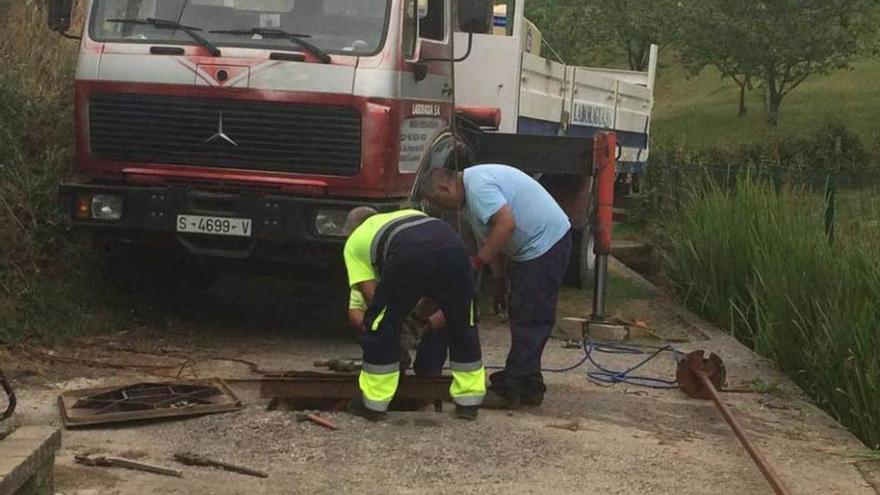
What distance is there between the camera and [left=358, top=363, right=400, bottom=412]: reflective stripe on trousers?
6.16 m

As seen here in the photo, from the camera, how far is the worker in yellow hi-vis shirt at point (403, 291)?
6.03 meters

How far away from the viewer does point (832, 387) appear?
741 centimetres

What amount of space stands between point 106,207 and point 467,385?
2.78 meters

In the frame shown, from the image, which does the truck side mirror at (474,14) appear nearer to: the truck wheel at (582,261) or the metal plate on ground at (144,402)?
the metal plate on ground at (144,402)

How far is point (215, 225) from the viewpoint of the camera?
295 inches

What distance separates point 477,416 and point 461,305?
2.00 feet

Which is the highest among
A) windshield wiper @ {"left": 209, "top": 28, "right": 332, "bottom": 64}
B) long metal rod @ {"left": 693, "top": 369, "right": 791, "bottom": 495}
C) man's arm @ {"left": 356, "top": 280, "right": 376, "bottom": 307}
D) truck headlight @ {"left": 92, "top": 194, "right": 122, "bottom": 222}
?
windshield wiper @ {"left": 209, "top": 28, "right": 332, "bottom": 64}

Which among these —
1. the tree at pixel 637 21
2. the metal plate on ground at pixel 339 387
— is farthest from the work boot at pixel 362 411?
the tree at pixel 637 21

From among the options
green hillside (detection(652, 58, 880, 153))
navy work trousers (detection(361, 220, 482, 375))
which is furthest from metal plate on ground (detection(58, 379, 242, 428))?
green hillside (detection(652, 58, 880, 153))

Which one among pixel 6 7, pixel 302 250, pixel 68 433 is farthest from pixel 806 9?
pixel 68 433

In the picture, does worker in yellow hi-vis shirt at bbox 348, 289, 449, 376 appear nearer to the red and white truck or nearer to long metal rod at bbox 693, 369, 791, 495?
the red and white truck

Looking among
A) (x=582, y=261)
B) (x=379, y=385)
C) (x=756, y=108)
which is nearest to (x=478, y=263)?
(x=379, y=385)

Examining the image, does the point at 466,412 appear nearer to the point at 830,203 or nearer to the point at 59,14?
the point at 59,14

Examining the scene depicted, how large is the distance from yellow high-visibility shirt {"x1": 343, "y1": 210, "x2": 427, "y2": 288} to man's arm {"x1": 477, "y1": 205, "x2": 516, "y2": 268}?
493 mm
